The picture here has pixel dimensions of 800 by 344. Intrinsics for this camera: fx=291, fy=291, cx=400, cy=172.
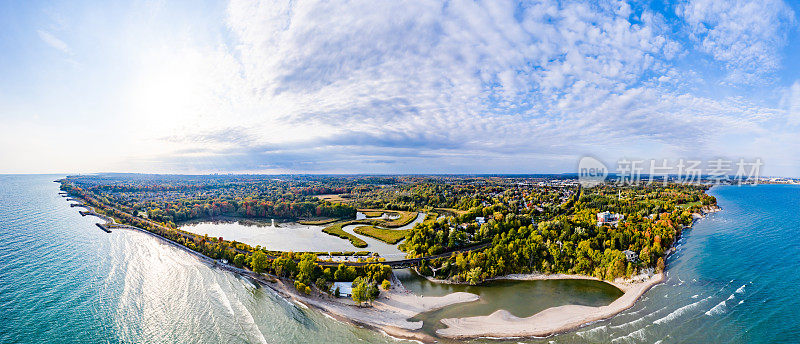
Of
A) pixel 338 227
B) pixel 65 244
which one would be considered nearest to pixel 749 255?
pixel 338 227

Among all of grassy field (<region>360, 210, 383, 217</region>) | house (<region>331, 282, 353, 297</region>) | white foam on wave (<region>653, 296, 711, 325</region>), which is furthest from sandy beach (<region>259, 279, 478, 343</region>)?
grassy field (<region>360, 210, 383, 217</region>)

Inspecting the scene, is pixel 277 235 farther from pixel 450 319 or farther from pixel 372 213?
pixel 450 319

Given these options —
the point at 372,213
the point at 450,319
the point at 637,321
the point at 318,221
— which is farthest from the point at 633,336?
the point at 372,213

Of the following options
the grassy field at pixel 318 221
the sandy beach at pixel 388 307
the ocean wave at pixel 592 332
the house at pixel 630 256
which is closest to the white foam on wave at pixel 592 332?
the ocean wave at pixel 592 332

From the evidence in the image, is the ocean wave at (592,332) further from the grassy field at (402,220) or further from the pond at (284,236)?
the grassy field at (402,220)

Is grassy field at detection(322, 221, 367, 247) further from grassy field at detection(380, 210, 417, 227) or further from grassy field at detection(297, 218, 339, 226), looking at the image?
grassy field at detection(380, 210, 417, 227)
